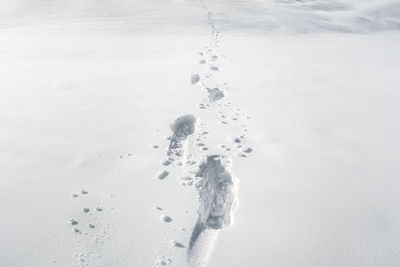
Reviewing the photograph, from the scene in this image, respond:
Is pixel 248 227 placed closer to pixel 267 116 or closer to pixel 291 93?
pixel 267 116

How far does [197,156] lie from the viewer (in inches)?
155

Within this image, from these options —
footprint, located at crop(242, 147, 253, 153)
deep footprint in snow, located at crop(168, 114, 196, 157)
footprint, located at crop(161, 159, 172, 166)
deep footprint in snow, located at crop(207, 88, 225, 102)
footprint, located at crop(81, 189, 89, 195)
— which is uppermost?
footprint, located at crop(81, 189, 89, 195)

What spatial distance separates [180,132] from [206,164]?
0.79 m

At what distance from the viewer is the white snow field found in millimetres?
2838

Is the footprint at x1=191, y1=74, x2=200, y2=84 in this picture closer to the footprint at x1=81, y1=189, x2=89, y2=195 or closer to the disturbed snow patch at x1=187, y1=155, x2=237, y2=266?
the disturbed snow patch at x1=187, y1=155, x2=237, y2=266

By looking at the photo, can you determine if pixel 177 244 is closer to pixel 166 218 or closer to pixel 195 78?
pixel 166 218

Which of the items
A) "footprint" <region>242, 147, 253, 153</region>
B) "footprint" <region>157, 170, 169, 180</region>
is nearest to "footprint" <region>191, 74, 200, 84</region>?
"footprint" <region>242, 147, 253, 153</region>

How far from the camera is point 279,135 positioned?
4426 millimetres

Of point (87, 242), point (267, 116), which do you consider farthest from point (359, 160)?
point (87, 242)

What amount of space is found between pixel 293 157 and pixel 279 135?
1.65 feet

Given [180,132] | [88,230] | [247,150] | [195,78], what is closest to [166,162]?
[180,132]

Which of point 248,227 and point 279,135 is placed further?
point 279,135

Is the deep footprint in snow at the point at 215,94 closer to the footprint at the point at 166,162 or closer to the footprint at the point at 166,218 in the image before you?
the footprint at the point at 166,162

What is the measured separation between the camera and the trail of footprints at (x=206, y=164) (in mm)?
2906
